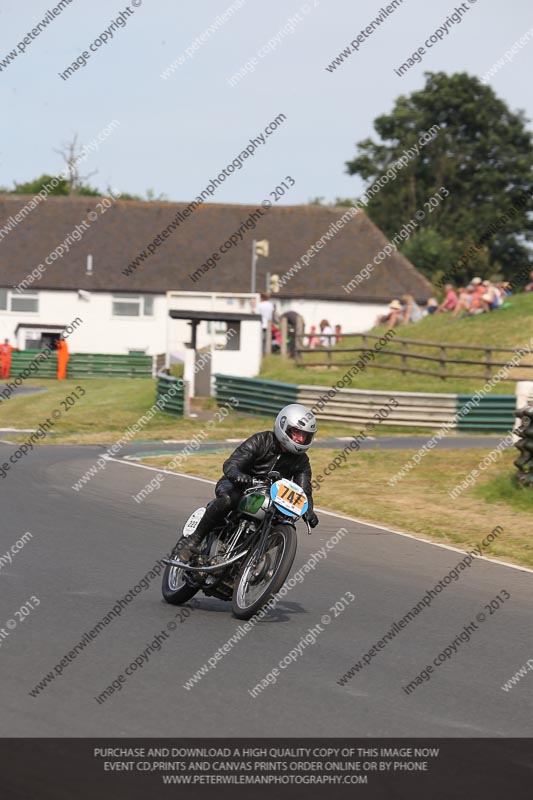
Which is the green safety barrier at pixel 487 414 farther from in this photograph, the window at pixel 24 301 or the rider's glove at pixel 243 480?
Answer: the window at pixel 24 301

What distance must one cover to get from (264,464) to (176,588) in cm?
119

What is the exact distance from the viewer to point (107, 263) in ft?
195

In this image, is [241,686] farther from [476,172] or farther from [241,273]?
[476,172]

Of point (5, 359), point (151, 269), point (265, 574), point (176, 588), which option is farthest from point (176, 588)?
point (151, 269)

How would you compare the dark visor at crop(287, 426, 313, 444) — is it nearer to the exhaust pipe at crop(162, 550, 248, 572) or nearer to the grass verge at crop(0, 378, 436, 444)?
the exhaust pipe at crop(162, 550, 248, 572)

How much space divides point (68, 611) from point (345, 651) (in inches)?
82.5

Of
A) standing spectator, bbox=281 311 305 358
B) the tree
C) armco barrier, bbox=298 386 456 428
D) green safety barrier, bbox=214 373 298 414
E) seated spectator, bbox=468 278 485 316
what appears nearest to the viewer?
armco barrier, bbox=298 386 456 428

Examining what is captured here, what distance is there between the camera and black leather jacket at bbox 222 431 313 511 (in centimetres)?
934

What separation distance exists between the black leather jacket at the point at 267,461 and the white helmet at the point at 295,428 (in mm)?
211

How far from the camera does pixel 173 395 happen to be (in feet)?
97.2

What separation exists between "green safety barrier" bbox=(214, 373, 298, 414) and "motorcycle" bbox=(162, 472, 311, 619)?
59.2ft

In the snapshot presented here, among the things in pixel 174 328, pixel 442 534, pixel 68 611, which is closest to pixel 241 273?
pixel 174 328

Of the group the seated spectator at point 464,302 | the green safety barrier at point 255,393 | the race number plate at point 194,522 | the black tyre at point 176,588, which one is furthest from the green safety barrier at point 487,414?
the race number plate at point 194,522

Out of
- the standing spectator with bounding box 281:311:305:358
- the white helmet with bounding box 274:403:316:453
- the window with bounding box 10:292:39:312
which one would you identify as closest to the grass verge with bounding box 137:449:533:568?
the white helmet with bounding box 274:403:316:453
